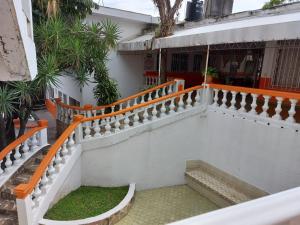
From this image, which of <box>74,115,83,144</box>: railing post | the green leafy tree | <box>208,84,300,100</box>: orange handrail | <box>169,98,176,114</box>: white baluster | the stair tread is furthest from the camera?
<box>169,98,176,114</box>: white baluster

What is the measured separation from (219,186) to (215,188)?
0.52 ft

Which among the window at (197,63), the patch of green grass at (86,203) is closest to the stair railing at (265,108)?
the patch of green grass at (86,203)

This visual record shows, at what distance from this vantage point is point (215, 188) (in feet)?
18.5

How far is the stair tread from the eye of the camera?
526 cm

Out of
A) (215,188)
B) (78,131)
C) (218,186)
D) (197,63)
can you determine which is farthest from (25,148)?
(197,63)

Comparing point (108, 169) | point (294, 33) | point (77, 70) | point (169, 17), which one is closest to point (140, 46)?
point (169, 17)

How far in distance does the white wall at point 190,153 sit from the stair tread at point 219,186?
13.7 inches

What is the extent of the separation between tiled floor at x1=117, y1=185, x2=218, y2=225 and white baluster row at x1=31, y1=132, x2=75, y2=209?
5.61 feet

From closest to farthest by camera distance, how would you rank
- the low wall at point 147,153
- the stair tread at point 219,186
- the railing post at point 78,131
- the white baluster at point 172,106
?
the stair tread at point 219,186 < the railing post at point 78,131 < the low wall at point 147,153 < the white baluster at point 172,106

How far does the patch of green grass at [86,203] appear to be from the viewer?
15.1ft

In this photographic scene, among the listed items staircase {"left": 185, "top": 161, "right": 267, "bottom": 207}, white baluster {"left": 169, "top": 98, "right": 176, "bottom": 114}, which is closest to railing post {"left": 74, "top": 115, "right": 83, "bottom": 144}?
white baluster {"left": 169, "top": 98, "right": 176, "bottom": 114}

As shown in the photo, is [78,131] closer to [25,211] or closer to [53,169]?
[53,169]

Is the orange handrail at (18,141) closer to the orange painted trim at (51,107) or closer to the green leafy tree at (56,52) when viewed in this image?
the green leafy tree at (56,52)

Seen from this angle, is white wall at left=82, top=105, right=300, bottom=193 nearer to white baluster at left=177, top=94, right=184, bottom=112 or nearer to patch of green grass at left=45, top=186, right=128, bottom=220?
white baluster at left=177, top=94, right=184, bottom=112
